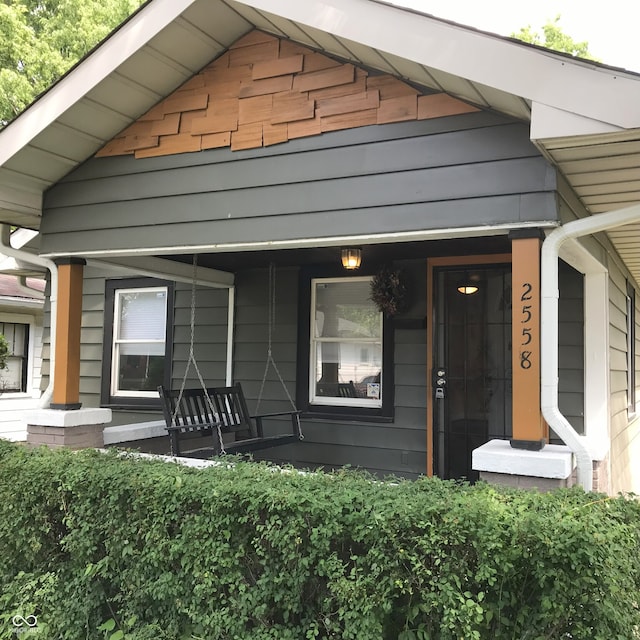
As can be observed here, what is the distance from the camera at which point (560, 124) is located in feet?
9.36

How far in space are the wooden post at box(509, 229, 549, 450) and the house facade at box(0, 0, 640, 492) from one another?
0.5 inches

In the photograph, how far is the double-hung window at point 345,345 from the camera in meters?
5.86

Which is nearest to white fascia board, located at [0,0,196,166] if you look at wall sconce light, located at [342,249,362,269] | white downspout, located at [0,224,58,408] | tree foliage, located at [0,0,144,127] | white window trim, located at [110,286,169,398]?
white downspout, located at [0,224,58,408]

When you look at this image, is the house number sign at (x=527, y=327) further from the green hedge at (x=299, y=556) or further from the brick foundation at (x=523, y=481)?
the green hedge at (x=299, y=556)

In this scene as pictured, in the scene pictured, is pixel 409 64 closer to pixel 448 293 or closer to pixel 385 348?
pixel 448 293

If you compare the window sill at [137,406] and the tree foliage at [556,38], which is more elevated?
the tree foliage at [556,38]

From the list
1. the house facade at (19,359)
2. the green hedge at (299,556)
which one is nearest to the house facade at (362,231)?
the green hedge at (299,556)

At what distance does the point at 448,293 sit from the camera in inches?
217

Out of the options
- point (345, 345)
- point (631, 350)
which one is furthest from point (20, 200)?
point (631, 350)

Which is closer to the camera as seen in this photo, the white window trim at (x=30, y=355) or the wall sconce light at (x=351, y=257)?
the wall sconce light at (x=351, y=257)

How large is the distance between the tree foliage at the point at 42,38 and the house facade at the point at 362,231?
315 inches

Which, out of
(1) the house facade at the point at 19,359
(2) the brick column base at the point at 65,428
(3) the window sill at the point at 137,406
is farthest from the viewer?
→ (1) the house facade at the point at 19,359

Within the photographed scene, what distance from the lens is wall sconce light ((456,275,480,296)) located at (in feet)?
17.8

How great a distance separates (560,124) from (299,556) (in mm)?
2330
